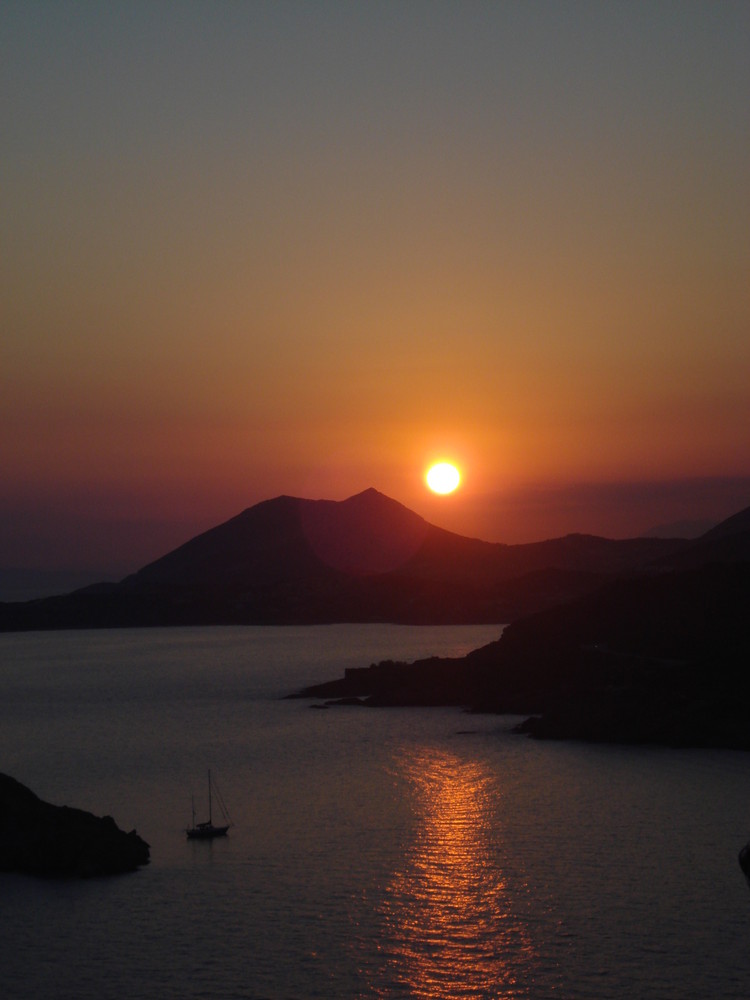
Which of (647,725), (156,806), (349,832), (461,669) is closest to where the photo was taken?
(349,832)

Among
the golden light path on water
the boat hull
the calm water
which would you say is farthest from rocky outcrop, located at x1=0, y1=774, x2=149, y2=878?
the golden light path on water

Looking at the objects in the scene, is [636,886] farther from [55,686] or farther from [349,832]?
[55,686]

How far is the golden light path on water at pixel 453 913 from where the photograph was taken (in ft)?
79.9

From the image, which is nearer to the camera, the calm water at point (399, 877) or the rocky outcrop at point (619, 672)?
the calm water at point (399, 877)

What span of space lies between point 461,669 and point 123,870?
164 feet

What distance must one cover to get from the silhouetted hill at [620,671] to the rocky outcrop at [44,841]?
32.7 m

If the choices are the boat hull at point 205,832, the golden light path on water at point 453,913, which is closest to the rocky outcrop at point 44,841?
the boat hull at point 205,832

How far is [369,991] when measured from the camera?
23.7 metres

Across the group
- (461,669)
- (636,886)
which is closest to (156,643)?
(461,669)

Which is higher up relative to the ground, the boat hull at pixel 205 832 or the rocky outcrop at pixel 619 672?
the rocky outcrop at pixel 619 672

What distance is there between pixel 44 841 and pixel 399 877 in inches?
422

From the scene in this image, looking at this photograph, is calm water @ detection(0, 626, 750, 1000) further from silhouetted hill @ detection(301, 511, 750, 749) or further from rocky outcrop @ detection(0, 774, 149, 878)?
silhouetted hill @ detection(301, 511, 750, 749)

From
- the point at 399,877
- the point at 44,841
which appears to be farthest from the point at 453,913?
the point at 44,841

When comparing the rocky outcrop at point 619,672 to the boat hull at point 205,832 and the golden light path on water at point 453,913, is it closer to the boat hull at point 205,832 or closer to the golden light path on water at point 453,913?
the golden light path on water at point 453,913
